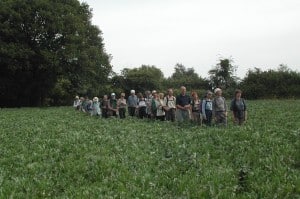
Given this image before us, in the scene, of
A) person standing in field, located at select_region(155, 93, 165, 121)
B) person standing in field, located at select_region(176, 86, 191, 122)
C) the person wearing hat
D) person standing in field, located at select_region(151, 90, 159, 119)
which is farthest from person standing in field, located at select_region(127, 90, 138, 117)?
person standing in field, located at select_region(176, 86, 191, 122)

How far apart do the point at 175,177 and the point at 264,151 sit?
3.74m

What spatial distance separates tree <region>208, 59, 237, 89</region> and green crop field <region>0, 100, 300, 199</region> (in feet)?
251

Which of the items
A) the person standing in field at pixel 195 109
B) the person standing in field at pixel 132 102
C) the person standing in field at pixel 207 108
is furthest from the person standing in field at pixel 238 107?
the person standing in field at pixel 132 102

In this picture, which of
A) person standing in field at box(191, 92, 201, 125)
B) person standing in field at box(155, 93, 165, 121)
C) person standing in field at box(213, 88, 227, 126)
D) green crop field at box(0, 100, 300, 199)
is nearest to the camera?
green crop field at box(0, 100, 300, 199)

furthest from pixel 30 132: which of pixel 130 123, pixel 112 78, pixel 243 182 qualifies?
pixel 112 78

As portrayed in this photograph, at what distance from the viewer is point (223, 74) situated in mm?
97062

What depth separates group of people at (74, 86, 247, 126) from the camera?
23.6m

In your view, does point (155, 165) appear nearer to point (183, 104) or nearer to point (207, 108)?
point (207, 108)

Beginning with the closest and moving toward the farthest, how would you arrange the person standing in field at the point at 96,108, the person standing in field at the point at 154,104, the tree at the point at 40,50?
the person standing in field at the point at 154,104 → the person standing in field at the point at 96,108 → the tree at the point at 40,50

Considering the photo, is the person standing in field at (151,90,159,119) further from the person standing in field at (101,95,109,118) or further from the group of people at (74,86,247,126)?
the person standing in field at (101,95,109,118)

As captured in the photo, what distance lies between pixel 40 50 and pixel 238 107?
44.2 metres

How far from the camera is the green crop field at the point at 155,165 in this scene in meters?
11.2

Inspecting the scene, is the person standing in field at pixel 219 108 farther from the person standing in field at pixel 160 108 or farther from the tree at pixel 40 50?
the tree at pixel 40 50

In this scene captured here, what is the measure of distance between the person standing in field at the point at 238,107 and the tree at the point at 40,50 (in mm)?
42142
